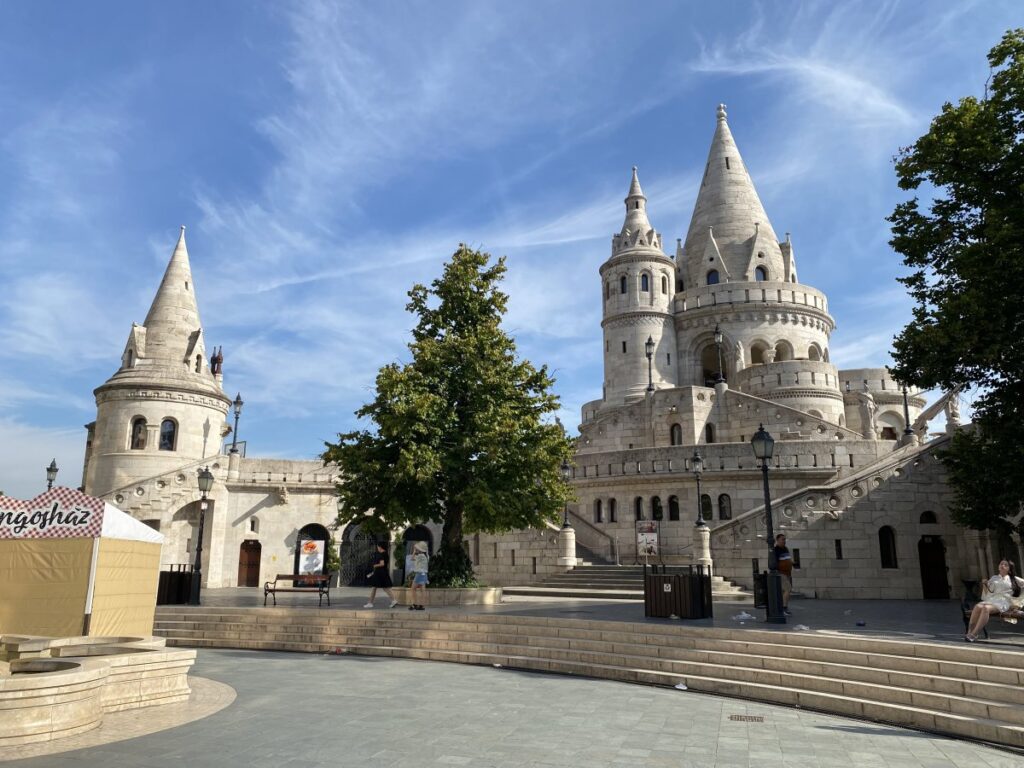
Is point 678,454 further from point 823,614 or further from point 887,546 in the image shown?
point 823,614

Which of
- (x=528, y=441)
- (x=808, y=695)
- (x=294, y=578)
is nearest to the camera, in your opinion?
(x=808, y=695)

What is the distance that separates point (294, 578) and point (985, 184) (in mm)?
20175

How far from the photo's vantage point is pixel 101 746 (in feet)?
24.3

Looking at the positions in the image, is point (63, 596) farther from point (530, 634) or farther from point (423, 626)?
point (530, 634)

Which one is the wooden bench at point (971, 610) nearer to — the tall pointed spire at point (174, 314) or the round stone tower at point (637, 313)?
the round stone tower at point (637, 313)

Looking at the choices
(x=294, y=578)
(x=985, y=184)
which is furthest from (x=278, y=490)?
(x=985, y=184)

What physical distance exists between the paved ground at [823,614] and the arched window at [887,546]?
1.72m

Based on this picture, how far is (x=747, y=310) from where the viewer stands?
44656mm

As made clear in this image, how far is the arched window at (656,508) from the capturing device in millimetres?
28816

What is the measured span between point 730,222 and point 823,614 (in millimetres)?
38995

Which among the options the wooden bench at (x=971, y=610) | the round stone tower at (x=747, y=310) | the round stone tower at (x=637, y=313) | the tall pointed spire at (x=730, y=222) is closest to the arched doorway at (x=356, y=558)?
the round stone tower at (x=637, y=313)

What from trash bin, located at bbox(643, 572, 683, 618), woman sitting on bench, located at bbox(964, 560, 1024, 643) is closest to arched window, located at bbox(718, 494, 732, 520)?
trash bin, located at bbox(643, 572, 683, 618)

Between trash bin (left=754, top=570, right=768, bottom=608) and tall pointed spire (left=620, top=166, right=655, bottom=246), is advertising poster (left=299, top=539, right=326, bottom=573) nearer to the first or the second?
trash bin (left=754, top=570, right=768, bottom=608)

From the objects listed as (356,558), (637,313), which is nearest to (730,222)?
(637,313)
